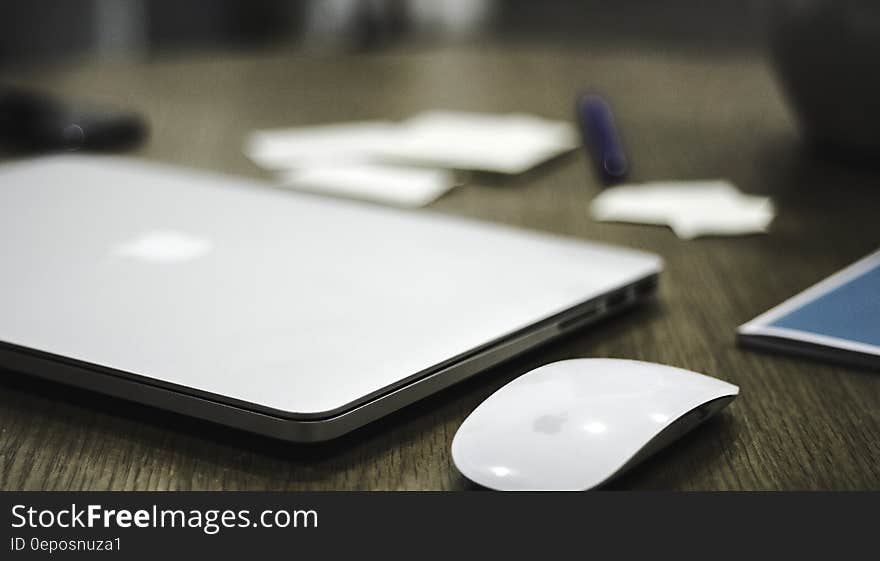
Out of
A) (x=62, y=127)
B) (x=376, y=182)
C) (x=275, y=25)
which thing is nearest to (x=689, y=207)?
(x=376, y=182)

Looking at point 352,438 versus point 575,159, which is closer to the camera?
point 352,438

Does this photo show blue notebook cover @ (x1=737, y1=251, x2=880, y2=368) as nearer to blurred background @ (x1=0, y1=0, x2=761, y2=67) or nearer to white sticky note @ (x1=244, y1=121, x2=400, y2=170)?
white sticky note @ (x1=244, y1=121, x2=400, y2=170)

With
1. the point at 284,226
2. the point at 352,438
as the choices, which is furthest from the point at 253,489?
the point at 284,226

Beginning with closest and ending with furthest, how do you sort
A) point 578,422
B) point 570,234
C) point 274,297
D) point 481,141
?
1. point 578,422
2. point 274,297
3. point 570,234
4. point 481,141

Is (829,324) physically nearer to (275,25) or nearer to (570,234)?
(570,234)

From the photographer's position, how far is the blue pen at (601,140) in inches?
35.9

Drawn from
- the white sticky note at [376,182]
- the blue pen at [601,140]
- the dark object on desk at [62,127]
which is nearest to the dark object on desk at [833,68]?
the blue pen at [601,140]

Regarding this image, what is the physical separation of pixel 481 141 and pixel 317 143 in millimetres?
157

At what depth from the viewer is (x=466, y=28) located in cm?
302

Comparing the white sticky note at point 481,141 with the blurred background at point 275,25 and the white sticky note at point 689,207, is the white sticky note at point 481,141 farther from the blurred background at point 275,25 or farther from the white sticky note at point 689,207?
the blurred background at point 275,25

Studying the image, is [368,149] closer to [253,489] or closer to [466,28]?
[253,489]

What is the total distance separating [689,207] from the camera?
0.82 metres

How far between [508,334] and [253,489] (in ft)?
0.48

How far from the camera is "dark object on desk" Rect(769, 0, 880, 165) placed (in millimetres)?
849
